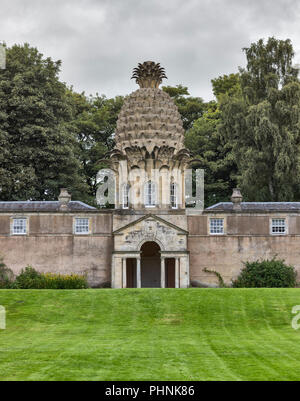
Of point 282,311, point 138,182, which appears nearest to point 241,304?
point 282,311

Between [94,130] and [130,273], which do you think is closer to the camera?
[130,273]

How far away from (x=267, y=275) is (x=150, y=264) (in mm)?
9258

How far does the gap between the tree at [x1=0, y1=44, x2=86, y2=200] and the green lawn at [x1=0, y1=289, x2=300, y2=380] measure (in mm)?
22927

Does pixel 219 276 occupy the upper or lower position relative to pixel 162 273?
lower

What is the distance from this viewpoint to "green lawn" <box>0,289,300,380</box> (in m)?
15.5

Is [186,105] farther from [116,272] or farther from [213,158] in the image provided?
[116,272]

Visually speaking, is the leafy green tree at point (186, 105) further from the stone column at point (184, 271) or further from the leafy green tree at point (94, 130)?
the stone column at point (184, 271)

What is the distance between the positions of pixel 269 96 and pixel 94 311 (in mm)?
31162

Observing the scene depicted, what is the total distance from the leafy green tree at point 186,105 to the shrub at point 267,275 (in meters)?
29.0

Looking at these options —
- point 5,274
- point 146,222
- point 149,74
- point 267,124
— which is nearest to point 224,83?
point 267,124

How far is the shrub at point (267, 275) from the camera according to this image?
133 ft

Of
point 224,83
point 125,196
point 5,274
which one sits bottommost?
point 5,274

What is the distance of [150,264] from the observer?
45.1 meters

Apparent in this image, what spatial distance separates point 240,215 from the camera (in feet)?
143
